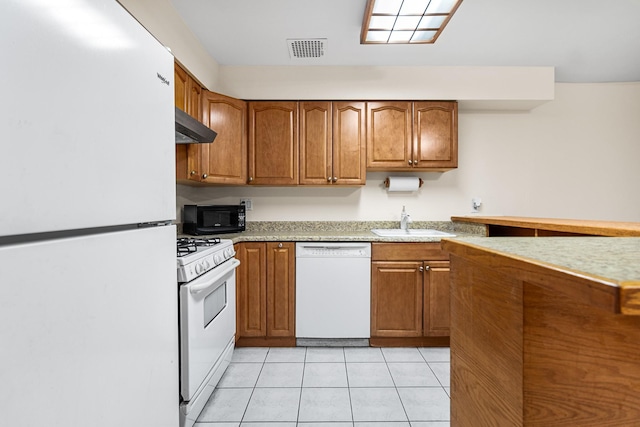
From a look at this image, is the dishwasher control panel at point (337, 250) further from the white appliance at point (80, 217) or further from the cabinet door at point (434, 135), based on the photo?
the white appliance at point (80, 217)

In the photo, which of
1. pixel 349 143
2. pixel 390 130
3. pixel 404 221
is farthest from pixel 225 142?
pixel 404 221

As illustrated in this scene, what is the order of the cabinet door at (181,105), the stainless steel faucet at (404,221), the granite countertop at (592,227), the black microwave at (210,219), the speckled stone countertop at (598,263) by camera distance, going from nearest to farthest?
the speckled stone countertop at (598,263), the granite countertop at (592,227), the cabinet door at (181,105), the black microwave at (210,219), the stainless steel faucet at (404,221)

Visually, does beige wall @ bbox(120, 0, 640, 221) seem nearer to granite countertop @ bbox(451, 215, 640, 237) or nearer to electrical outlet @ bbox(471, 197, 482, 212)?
electrical outlet @ bbox(471, 197, 482, 212)

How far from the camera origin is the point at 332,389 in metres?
1.72

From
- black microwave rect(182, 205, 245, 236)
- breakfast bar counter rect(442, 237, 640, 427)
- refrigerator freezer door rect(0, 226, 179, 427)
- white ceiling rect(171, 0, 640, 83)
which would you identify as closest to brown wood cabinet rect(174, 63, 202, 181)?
black microwave rect(182, 205, 245, 236)

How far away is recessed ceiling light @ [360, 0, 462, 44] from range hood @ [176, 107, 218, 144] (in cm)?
117

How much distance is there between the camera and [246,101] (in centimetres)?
257

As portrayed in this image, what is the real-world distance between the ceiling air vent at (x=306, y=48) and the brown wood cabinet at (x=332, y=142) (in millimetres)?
379

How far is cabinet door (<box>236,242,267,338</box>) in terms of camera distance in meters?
2.24

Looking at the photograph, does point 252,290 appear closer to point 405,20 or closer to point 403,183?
point 403,183

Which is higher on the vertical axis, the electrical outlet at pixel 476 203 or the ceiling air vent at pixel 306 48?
the ceiling air vent at pixel 306 48

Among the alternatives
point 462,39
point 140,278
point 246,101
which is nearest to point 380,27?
point 462,39

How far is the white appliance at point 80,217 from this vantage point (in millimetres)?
485

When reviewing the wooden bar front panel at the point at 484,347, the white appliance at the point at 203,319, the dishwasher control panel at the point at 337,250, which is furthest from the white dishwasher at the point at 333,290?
the wooden bar front panel at the point at 484,347
